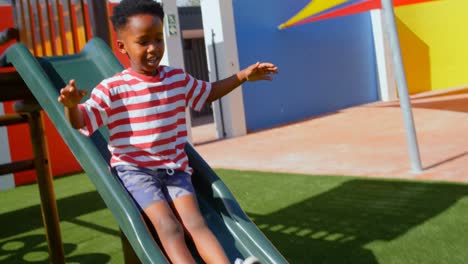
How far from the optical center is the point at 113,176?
211 centimetres

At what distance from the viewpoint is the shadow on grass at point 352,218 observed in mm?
3038

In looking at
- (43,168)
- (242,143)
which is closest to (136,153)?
(43,168)

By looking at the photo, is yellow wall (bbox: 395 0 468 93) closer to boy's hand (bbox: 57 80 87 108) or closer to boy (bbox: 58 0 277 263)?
boy (bbox: 58 0 277 263)

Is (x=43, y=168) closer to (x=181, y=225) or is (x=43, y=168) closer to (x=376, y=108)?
(x=181, y=225)

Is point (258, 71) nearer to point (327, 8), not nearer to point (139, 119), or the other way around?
point (139, 119)

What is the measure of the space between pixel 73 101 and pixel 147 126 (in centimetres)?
37

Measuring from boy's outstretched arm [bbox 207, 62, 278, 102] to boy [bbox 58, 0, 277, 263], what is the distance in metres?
0.23

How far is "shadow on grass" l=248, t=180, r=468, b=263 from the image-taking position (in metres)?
3.04

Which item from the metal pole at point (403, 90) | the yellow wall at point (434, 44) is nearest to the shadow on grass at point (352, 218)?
the metal pole at point (403, 90)

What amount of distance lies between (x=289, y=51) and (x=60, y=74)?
30.4 feet

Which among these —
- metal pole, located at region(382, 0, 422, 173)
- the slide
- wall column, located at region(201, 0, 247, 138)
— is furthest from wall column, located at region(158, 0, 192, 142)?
the slide

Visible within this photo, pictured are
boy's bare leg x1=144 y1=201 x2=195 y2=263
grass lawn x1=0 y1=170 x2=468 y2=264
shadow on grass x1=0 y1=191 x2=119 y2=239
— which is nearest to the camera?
boy's bare leg x1=144 y1=201 x2=195 y2=263

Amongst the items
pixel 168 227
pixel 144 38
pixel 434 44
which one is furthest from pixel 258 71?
pixel 434 44

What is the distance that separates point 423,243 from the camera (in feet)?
9.66
